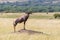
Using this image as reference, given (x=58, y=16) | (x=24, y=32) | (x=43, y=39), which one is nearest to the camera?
(x=43, y=39)

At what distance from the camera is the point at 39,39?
52.5ft

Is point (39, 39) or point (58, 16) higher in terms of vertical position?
point (39, 39)

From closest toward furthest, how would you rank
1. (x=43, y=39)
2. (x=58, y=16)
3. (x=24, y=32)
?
(x=43, y=39) → (x=24, y=32) → (x=58, y=16)

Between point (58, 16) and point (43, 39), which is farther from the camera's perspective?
point (58, 16)

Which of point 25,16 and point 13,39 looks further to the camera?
point 25,16

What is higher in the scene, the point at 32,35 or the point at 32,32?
the point at 32,35

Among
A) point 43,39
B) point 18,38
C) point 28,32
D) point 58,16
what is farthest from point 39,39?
point 58,16

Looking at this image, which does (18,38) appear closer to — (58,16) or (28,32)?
(28,32)

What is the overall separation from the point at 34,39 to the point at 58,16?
46435 mm

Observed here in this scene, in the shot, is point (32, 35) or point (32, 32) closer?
point (32, 35)

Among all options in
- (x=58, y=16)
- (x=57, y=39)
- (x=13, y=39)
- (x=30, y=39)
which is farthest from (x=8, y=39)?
(x=58, y=16)

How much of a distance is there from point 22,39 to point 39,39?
104cm

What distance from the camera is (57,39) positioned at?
16.4 metres

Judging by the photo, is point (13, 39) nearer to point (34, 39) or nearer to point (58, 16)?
point (34, 39)
